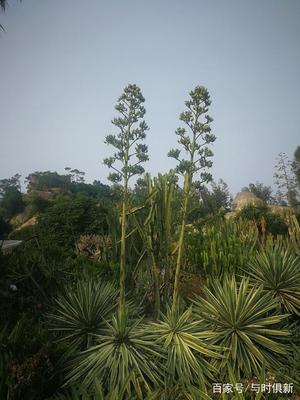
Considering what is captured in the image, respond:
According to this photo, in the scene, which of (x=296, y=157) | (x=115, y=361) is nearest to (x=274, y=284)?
(x=115, y=361)

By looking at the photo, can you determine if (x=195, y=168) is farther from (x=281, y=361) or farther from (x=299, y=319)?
(x=299, y=319)

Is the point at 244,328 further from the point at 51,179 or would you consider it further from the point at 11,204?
the point at 51,179

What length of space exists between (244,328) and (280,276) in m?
1.48

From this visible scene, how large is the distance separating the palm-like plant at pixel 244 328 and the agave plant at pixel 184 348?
0.21 metres

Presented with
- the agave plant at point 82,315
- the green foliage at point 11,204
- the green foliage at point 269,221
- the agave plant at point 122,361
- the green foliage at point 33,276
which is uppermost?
the green foliage at point 11,204

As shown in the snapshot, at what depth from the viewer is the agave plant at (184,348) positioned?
3.46m

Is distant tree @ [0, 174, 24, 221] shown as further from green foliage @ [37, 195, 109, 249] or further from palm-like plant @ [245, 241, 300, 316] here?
palm-like plant @ [245, 241, 300, 316]

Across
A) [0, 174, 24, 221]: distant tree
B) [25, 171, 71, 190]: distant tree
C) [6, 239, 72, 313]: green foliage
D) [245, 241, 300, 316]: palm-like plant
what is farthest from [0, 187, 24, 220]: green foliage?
[245, 241, 300, 316]: palm-like plant

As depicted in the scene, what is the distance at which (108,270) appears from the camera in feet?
20.7

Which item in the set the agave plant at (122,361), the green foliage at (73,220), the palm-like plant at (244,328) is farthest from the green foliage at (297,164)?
the agave plant at (122,361)

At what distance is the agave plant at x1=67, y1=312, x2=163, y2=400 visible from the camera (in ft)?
10.6

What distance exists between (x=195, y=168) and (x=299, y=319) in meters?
3.21

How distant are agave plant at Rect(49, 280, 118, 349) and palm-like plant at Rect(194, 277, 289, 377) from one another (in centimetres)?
140

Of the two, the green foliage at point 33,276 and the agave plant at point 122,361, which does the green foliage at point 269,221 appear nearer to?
the green foliage at point 33,276
